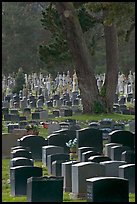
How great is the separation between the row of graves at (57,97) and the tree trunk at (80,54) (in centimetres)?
115

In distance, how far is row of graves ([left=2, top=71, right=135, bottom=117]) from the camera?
1310 inches

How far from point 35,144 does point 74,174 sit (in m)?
5.15

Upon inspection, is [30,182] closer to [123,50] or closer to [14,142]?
[14,142]

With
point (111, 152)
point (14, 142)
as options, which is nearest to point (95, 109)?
point (14, 142)

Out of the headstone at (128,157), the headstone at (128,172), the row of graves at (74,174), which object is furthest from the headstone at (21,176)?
the headstone at (128,157)

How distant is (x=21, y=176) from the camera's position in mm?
13266

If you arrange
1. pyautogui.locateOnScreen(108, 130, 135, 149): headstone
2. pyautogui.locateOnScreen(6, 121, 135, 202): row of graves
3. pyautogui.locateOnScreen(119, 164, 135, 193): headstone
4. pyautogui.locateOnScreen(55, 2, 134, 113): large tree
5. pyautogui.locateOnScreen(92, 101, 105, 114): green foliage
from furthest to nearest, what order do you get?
pyautogui.locateOnScreen(92, 101, 105, 114): green foliage, pyautogui.locateOnScreen(55, 2, 134, 113): large tree, pyautogui.locateOnScreen(108, 130, 135, 149): headstone, pyautogui.locateOnScreen(119, 164, 135, 193): headstone, pyautogui.locateOnScreen(6, 121, 135, 202): row of graves

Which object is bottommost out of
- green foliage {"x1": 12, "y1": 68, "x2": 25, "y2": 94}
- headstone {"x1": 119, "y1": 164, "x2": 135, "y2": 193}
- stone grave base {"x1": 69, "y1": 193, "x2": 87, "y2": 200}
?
stone grave base {"x1": 69, "y1": 193, "x2": 87, "y2": 200}

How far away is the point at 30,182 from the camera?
12062mm

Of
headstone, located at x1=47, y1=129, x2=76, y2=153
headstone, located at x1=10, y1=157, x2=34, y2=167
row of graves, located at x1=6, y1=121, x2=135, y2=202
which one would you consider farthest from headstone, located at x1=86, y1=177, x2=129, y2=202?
headstone, located at x1=47, y1=129, x2=76, y2=153

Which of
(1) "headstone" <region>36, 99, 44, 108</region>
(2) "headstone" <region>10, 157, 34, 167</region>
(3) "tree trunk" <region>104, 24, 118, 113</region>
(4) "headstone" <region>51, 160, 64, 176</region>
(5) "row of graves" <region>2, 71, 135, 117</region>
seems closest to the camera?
(2) "headstone" <region>10, 157, 34, 167</region>

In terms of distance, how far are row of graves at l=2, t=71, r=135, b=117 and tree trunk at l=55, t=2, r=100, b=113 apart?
1.15m

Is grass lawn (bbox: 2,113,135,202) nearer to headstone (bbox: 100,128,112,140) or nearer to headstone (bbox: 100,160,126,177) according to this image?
headstone (bbox: 100,160,126,177)

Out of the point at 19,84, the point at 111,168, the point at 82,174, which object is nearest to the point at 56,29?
the point at 19,84
